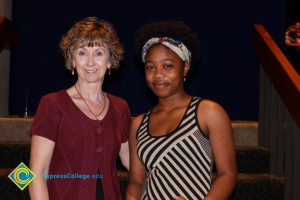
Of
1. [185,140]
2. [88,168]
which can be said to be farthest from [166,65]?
[88,168]

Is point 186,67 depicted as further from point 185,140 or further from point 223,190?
point 223,190

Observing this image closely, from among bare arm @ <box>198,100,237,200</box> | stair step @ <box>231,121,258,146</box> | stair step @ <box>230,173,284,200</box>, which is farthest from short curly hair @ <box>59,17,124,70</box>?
stair step @ <box>231,121,258,146</box>

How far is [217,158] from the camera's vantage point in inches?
83.5

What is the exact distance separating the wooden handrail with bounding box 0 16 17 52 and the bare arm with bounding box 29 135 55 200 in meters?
2.23

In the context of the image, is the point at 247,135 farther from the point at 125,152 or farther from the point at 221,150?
the point at 221,150

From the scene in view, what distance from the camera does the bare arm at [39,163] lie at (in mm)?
2209

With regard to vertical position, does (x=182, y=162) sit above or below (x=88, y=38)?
below

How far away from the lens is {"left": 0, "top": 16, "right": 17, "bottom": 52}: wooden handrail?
13.9 feet

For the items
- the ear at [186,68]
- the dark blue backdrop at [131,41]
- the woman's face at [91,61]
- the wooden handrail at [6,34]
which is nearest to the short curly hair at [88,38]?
the woman's face at [91,61]

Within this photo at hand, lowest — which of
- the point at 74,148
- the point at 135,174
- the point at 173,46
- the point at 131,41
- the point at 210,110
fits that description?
the point at 135,174

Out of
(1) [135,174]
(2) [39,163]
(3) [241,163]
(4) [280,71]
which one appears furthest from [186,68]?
(3) [241,163]

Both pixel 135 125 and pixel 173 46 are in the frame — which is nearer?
pixel 173 46

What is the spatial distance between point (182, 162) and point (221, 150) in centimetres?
18

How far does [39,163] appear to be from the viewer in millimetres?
2209
